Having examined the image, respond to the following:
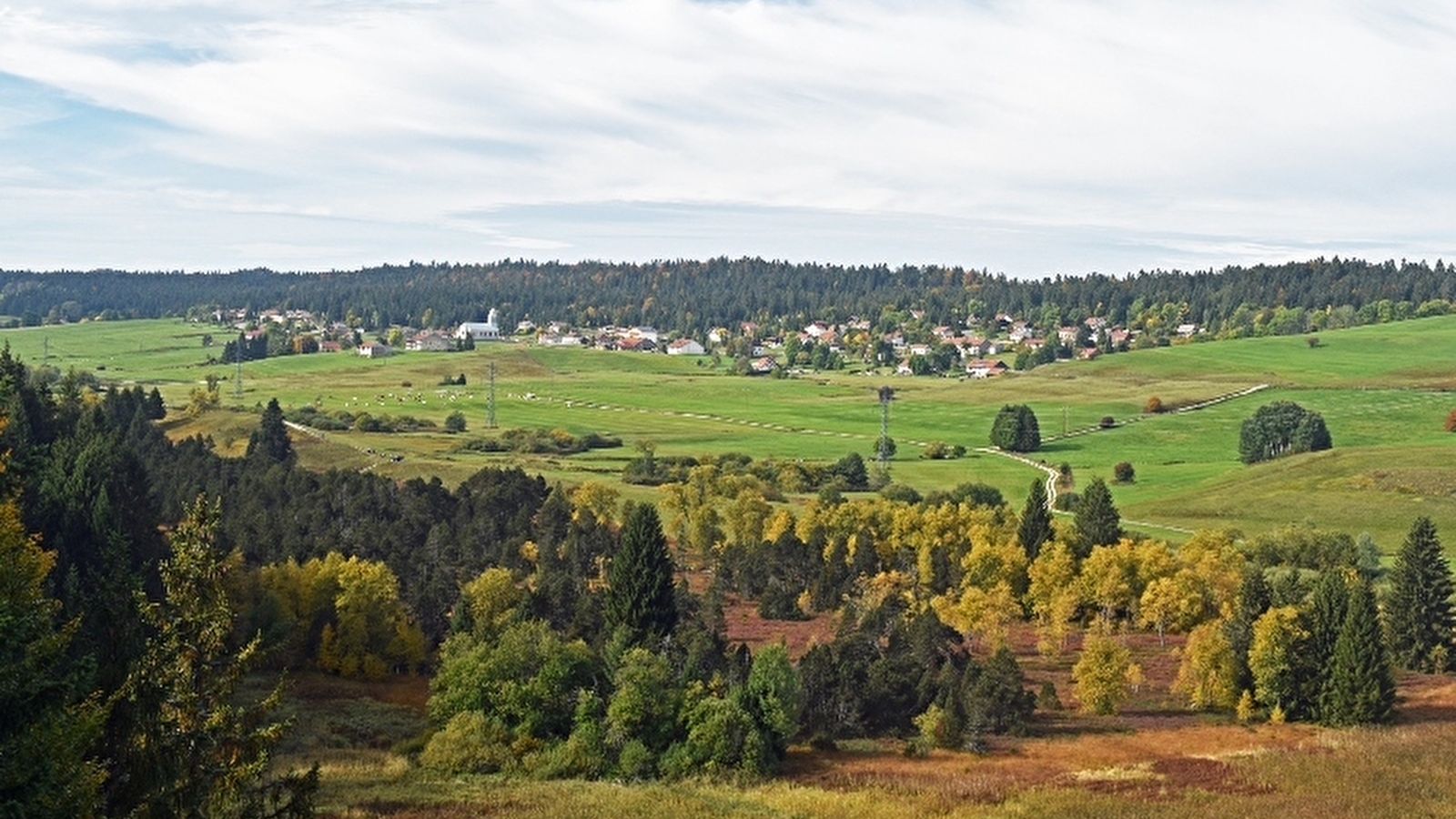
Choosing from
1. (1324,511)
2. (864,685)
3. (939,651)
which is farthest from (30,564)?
(1324,511)

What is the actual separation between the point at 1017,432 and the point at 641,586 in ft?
323

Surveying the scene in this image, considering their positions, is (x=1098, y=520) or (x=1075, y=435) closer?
(x=1098, y=520)

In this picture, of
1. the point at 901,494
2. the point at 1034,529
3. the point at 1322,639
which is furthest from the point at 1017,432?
the point at 1322,639

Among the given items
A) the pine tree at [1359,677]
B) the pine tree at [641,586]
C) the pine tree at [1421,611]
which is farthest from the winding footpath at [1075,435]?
the pine tree at [641,586]

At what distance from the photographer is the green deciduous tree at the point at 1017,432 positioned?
6235 inches

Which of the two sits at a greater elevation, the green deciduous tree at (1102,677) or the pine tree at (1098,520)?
the pine tree at (1098,520)

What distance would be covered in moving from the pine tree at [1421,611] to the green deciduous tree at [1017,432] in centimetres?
8244

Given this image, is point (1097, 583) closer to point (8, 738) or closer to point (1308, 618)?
point (1308, 618)

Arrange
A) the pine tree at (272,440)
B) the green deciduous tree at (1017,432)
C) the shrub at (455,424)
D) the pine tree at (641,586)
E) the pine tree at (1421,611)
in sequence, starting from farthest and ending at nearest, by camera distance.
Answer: the shrub at (455,424)
the green deciduous tree at (1017,432)
the pine tree at (272,440)
the pine tree at (1421,611)
the pine tree at (641,586)

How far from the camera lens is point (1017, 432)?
520ft

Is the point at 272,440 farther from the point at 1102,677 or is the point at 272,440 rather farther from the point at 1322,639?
the point at 1322,639

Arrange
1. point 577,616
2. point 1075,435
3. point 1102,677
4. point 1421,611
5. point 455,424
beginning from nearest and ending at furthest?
point 1102,677 → point 577,616 → point 1421,611 → point 455,424 → point 1075,435

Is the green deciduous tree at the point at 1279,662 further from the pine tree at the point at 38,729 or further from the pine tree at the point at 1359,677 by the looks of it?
the pine tree at the point at 38,729

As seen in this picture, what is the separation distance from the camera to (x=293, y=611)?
69.5 metres
